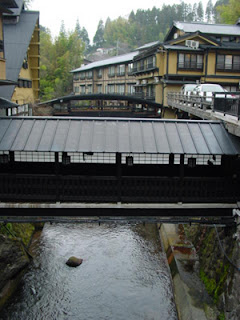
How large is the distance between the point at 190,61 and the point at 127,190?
32390 mm

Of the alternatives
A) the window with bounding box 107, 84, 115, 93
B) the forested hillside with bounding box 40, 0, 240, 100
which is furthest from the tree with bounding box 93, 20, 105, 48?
the window with bounding box 107, 84, 115, 93

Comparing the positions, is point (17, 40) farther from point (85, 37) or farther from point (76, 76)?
point (85, 37)

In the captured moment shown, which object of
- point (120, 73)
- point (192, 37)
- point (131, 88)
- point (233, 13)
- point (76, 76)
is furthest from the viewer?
point (76, 76)

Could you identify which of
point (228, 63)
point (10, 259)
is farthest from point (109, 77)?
point (10, 259)

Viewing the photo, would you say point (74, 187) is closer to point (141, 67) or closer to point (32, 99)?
point (32, 99)

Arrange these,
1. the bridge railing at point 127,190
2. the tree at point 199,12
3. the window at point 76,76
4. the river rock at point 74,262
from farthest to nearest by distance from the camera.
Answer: the tree at point 199,12, the window at point 76,76, the river rock at point 74,262, the bridge railing at point 127,190

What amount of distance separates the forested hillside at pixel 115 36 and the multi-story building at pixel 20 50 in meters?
22.0

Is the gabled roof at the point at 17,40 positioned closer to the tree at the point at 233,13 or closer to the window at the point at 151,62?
the window at the point at 151,62

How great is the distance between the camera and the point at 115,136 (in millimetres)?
12641

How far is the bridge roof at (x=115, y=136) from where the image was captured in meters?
12.1

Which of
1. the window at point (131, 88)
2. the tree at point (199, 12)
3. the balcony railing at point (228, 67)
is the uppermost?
the tree at point (199, 12)

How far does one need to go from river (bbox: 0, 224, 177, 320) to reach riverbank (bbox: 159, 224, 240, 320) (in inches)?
38.4

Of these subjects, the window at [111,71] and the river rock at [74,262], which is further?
the window at [111,71]

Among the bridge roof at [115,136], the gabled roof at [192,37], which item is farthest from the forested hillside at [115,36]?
the bridge roof at [115,136]
